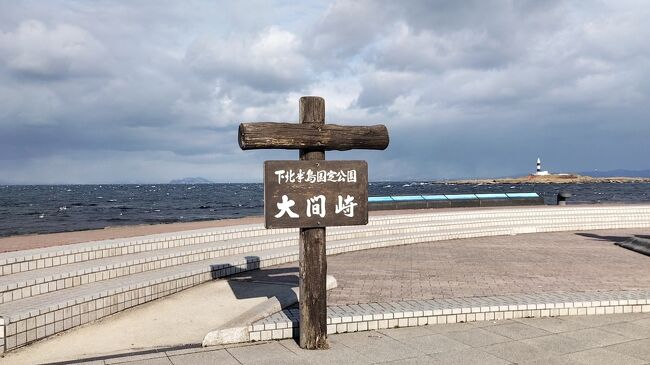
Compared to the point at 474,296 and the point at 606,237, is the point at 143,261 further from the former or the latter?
the point at 606,237

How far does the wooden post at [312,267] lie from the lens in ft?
18.9

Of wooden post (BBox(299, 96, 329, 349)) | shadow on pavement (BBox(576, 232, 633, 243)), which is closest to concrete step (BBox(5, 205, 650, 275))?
shadow on pavement (BBox(576, 232, 633, 243))

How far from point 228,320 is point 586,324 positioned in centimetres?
465

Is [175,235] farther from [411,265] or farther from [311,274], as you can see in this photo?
[311,274]

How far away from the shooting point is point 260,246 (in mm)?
11852

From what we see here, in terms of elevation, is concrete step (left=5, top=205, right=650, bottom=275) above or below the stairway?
above

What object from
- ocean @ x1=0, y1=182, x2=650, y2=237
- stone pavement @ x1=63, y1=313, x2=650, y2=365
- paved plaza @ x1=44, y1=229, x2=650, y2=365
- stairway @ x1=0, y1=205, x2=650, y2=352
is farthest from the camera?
ocean @ x1=0, y1=182, x2=650, y2=237

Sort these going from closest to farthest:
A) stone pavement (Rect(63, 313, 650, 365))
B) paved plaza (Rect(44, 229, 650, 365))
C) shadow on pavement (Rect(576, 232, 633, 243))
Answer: stone pavement (Rect(63, 313, 650, 365)) → paved plaza (Rect(44, 229, 650, 365)) → shadow on pavement (Rect(576, 232, 633, 243))

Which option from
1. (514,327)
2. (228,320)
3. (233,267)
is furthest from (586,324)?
(233,267)

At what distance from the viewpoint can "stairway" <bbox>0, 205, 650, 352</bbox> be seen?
623cm

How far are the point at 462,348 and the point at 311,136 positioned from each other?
9.47ft

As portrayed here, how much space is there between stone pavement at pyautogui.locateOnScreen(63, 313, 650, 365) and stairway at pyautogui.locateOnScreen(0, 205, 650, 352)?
1.32m

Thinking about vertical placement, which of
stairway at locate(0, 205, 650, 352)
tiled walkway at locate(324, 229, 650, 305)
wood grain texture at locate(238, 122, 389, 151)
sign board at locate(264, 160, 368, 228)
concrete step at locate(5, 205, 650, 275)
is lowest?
tiled walkway at locate(324, 229, 650, 305)

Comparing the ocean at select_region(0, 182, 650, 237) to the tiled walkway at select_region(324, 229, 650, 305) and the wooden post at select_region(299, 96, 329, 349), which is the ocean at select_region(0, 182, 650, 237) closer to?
A: the tiled walkway at select_region(324, 229, 650, 305)
